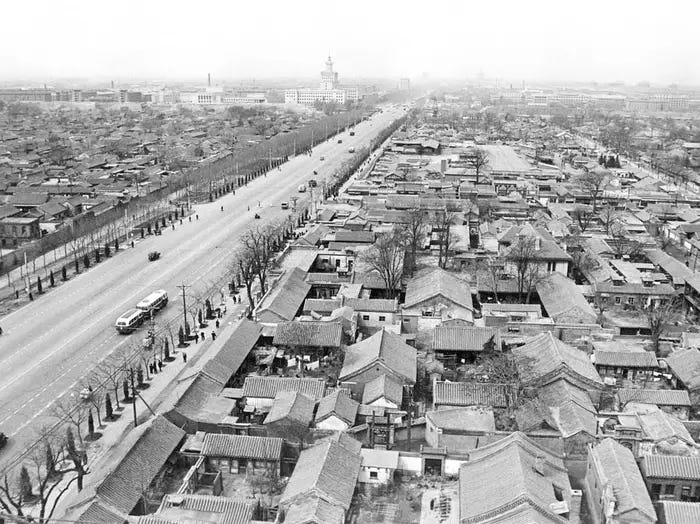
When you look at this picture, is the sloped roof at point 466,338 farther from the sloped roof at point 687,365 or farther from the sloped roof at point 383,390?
the sloped roof at point 687,365

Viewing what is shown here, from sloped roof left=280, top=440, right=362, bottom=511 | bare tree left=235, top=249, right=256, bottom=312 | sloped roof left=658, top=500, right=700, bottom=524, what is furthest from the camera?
bare tree left=235, top=249, right=256, bottom=312

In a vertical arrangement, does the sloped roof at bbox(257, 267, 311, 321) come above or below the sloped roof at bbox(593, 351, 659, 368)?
above

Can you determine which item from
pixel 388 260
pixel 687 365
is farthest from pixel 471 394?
pixel 388 260

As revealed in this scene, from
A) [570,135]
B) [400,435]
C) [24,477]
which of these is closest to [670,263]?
[400,435]

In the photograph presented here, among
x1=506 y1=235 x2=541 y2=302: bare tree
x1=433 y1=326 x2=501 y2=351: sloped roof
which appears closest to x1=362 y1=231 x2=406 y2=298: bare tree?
x1=506 y1=235 x2=541 y2=302: bare tree

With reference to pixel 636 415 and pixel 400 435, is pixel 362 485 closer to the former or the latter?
pixel 400 435

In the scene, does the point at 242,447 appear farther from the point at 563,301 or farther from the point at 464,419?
the point at 563,301

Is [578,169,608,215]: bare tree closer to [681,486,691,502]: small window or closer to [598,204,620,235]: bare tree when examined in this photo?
[598,204,620,235]: bare tree

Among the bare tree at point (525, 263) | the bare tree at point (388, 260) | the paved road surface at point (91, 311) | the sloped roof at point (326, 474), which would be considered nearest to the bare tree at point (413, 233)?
the bare tree at point (388, 260)
